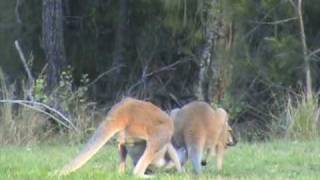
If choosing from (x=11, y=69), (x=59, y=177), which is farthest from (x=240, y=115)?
(x=59, y=177)

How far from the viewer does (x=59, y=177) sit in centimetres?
827

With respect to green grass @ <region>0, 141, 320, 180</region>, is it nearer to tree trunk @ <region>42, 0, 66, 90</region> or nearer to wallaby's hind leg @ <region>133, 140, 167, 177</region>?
wallaby's hind leg @ <region>133, 140, 167, 177</region>

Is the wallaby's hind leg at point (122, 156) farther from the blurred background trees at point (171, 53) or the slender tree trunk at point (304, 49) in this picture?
the slender tree trunk at point (304, 49)

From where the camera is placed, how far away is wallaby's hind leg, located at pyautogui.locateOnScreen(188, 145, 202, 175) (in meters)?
9.35

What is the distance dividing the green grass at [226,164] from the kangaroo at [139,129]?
9.3 inches

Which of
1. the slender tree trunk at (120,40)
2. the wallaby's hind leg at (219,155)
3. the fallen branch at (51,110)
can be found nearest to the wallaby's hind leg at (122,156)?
the wallaby's hind leg at (219,155)

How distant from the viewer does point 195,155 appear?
9.45 m

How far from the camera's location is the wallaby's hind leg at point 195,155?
9.35 metres

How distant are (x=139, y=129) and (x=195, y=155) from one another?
84 cm

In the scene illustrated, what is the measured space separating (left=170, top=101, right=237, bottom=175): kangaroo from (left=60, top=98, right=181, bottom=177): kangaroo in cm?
39

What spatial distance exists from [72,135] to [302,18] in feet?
17.0

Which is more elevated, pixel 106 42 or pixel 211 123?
pixel 211 123

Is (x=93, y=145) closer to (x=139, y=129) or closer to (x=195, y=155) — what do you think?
(x=139, y=129)

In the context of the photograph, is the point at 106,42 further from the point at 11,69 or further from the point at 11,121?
the point at 11,121
